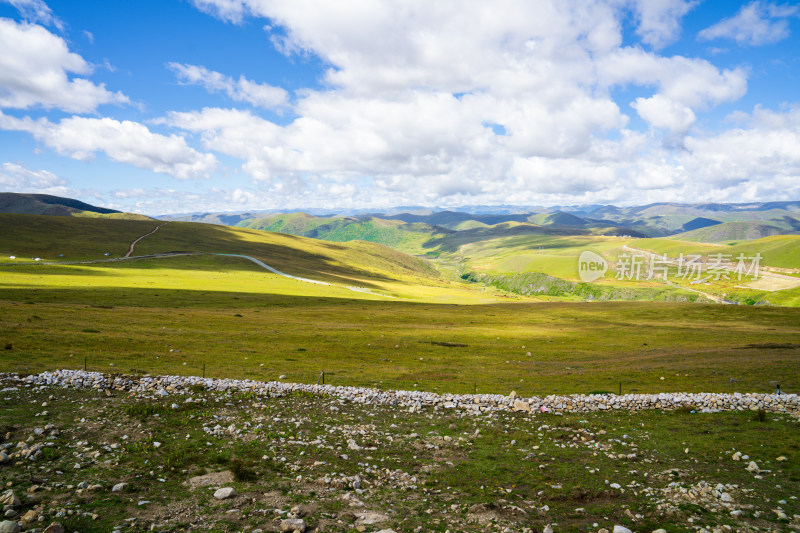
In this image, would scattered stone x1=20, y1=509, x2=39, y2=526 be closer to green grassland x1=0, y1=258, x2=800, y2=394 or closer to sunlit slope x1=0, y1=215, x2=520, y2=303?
green grassland x1=0, y1=258, x2=800, y2=394

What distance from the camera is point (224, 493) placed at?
473 inches

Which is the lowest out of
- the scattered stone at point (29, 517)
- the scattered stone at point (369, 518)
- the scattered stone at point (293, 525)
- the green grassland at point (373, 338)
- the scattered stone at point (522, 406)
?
the green grassland at point (373, 338)

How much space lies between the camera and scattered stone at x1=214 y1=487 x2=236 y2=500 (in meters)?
12.0

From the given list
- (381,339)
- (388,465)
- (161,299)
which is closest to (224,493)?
(388,465)

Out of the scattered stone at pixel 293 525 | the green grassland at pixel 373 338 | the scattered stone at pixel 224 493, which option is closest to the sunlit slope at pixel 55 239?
the green grassland at pixel 373 338

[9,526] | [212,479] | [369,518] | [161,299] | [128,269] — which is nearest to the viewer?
[9,526]

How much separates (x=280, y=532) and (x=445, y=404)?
49.7 ft

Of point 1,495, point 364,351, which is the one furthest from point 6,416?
point 364,351

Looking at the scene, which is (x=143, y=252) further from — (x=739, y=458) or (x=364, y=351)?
(x=739, y=458)

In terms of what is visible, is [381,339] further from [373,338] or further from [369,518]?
[369,518]

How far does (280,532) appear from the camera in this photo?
10.3 metres

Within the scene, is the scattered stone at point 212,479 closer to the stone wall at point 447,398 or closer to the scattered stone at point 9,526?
the scattered stone at point 9,526

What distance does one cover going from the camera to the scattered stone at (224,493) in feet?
39.3

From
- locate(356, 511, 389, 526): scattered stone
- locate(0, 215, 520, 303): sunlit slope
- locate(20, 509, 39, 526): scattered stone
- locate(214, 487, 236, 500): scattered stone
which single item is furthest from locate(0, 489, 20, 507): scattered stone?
locate(0, 215, 520, 303): sunlit slope
